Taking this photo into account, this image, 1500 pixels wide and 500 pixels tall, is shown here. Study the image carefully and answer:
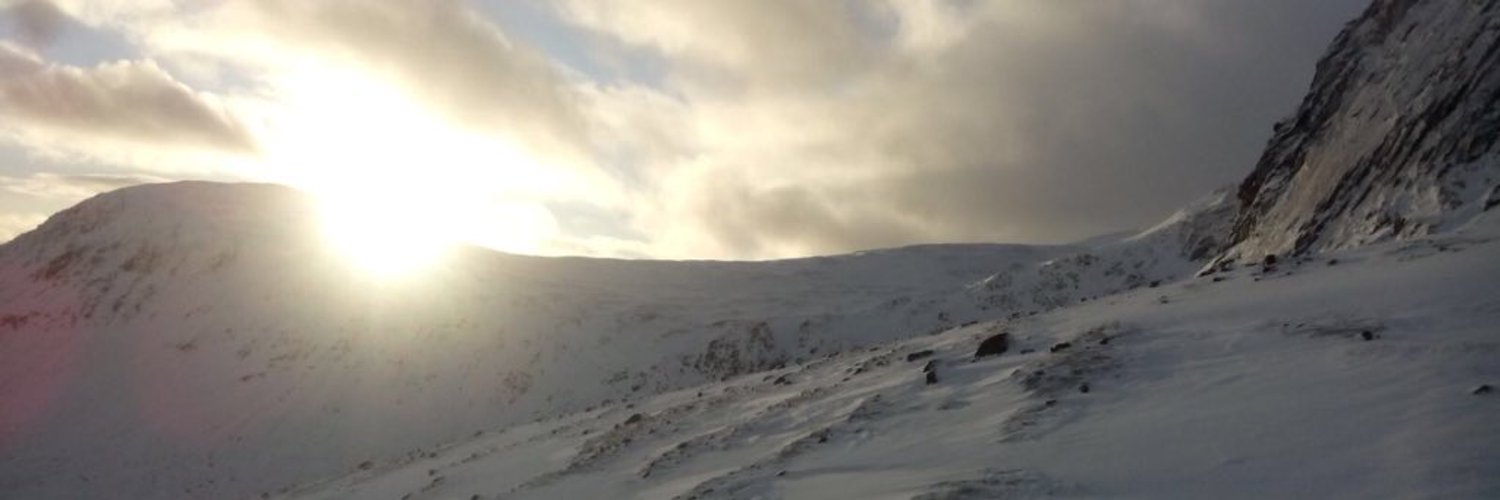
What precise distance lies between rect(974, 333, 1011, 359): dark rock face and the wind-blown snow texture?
0.24 metres

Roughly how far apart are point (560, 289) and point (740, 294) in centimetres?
909

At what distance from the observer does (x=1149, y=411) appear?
852 centimetres

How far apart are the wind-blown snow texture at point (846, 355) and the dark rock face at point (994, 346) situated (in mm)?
241

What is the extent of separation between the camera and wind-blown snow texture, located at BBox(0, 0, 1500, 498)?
7703 millimetres

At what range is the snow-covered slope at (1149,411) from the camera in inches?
258

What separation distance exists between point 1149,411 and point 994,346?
14.3 feet

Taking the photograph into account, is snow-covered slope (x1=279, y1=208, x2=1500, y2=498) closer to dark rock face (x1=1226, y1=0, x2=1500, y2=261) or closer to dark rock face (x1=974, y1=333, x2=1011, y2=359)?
Answer: dark rock face (x1=974, y1=333, x2=1011, y2=359)

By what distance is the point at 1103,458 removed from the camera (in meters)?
7.47

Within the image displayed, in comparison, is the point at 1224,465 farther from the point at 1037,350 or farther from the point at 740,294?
the point at 740,294

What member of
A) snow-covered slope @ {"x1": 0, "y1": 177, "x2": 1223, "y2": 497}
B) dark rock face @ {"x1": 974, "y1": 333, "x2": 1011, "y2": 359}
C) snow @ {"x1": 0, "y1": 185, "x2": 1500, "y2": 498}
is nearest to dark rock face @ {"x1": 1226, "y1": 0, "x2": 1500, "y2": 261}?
snow @ {"x1": 0, "y1": 185, "x2": 1500, "y2": 498}

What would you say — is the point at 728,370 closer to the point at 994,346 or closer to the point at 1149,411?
the point at 994,346

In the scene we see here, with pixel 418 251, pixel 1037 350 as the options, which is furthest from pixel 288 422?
pixel 1037 350

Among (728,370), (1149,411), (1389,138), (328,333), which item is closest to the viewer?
(1149,411)

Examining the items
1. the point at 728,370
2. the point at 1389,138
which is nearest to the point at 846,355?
the point at 1389,138
